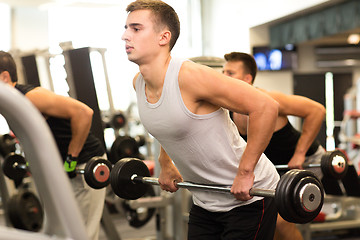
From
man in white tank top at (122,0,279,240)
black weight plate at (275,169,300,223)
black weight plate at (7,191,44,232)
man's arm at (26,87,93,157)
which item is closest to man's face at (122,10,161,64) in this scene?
man in white tank top at (122,0,279,240)

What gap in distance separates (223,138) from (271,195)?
0.25m

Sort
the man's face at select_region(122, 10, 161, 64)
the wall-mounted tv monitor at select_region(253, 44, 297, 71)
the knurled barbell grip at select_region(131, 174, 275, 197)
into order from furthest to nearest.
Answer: the wall-mounted tv monitor at select_region(253, 44, 297, 71)
the man's face at select_region(122, 10, 161, 64)
the knurled barbell grip at select_region(131, 174, 275, 197)

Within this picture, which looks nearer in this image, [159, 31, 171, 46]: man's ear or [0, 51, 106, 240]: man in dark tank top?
[159, 31, 171, 46]: man's ear

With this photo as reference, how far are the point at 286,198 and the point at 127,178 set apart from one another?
0.76m

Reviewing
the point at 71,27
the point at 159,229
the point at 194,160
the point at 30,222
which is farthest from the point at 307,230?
the point at 71,27

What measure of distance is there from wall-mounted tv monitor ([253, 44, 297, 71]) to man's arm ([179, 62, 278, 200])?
21.4 feet

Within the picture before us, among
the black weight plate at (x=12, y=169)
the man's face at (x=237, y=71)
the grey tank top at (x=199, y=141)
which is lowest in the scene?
the black weight plate at (x=12, y=169)

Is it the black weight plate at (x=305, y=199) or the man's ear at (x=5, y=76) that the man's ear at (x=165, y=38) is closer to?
the black weight plate at (x=305, y=199)

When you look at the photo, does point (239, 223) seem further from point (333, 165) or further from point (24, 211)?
point (24, 211)

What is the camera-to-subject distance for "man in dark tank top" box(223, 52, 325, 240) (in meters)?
2.44

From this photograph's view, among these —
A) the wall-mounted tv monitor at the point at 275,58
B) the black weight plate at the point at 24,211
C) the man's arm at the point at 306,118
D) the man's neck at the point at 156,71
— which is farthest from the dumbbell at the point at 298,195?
the wall-mounted tv monitor at the point at 275,58

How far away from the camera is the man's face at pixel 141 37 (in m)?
1.53

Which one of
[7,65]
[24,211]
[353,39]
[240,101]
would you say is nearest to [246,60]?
[240,101]

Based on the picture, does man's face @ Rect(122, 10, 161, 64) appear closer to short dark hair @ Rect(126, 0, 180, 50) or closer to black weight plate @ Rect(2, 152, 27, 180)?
short dark hair @ Rect(126, 0, 180, 50)
